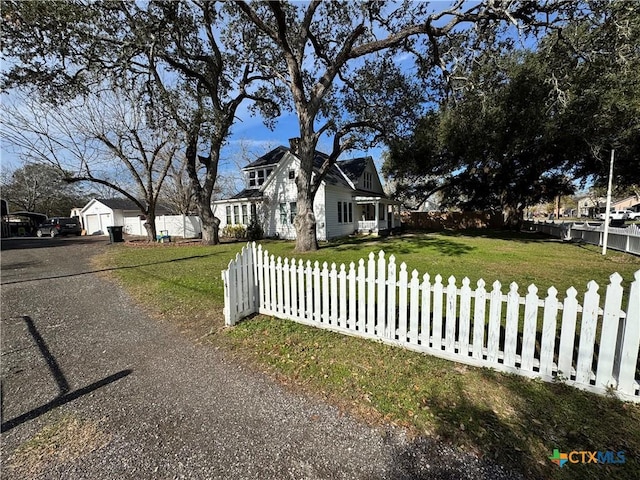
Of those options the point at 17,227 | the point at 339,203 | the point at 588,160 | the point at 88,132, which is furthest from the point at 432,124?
the point at 17,227

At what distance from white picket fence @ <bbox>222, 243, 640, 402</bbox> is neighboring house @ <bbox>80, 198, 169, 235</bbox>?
31.3 meters

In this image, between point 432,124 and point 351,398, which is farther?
point 432,124

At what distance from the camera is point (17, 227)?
99.7ft

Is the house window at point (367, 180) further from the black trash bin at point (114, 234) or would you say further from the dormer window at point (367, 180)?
the black trash bin at point (114, 234)

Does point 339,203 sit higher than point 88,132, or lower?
lower

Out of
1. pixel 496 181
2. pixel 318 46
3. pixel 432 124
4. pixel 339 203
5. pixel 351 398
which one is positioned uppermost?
pixel 318 46

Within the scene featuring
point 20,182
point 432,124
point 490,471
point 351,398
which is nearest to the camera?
→ point 490,471

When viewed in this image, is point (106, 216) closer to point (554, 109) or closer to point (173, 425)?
point (173, 425)

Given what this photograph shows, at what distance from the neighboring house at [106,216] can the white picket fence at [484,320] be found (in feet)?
103

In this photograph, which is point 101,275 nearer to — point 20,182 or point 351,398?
point 351,398

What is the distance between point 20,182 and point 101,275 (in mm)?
47778

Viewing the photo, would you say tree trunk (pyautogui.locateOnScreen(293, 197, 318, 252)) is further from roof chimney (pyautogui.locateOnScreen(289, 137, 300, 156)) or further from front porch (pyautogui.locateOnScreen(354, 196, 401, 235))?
front porch (pyautogui.locateOnScreen(354, 196, 401, 235))

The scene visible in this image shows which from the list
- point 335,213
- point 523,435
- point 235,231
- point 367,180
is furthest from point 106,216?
point 523,435

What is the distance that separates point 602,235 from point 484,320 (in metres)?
15.0
